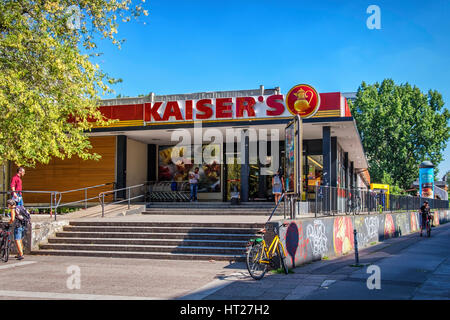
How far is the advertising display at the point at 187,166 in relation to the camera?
22906 mm

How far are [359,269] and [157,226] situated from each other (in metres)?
6.54

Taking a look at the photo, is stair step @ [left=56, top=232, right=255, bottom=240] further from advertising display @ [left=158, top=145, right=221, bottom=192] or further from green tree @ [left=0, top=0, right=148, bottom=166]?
advertising display @ [left=158, top=145, right=221, bottom=192]

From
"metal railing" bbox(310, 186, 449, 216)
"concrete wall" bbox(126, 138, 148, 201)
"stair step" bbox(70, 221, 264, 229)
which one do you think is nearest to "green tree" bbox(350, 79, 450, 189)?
"metal railing" bbox(310, 186, 449, 216)

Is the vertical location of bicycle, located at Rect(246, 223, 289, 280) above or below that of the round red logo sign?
below

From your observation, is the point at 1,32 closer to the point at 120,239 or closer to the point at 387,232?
the point at 120,239

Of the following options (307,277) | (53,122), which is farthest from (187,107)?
(307,277)

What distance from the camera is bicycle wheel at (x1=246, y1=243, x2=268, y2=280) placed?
27.3ft

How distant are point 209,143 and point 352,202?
9574 millimetres

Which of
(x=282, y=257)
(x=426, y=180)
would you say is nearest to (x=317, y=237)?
(x=282, y=257)

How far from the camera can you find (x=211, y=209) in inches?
701

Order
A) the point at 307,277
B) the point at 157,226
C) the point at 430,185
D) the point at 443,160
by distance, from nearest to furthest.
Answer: the point at 307,277 < the point at 157,226 < the point at 430,185 < the point at 443,160

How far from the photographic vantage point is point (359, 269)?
378 inches

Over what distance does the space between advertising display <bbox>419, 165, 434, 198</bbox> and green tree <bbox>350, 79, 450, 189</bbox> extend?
17.1 ft

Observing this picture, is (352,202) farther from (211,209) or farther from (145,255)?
(145,255)
